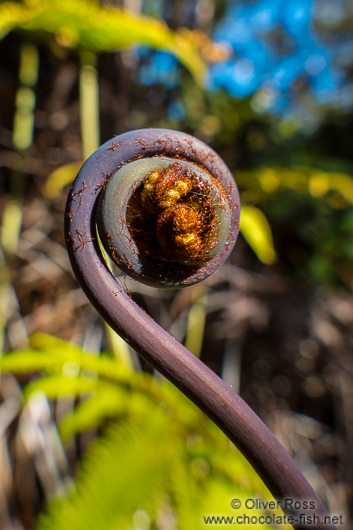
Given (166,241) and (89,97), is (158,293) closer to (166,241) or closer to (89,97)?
(89,97)

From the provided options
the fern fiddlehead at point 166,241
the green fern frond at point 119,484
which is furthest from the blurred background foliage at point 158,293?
the fern fiddlehead at point 166,241

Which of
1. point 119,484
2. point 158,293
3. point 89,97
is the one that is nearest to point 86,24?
point 89,97

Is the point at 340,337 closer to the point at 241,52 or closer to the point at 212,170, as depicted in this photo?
the point at 212,170

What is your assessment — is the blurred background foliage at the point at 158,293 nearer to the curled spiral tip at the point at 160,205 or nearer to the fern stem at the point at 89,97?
the fern stem at the point at 89,97

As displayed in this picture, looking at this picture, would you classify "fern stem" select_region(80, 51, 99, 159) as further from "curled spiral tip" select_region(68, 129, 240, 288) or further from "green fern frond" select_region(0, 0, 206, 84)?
"curled spiral tip" select_region(68, 129, 240, 288)

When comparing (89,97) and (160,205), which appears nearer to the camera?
(160,205)

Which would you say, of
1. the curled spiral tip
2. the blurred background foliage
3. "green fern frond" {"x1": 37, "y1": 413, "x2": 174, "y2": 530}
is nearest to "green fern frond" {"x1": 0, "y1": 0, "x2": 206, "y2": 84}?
the blurred background foliage

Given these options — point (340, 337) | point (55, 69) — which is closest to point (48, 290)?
point (55, 69)
